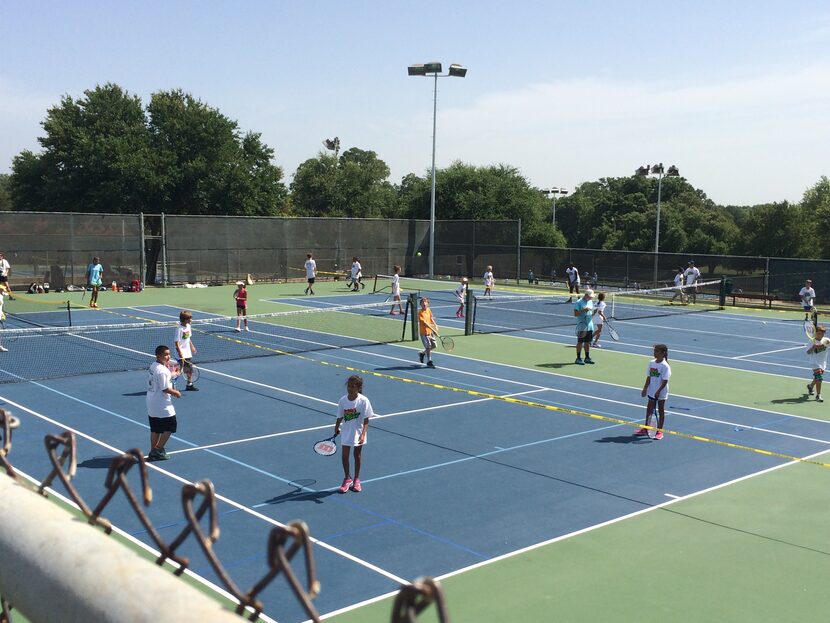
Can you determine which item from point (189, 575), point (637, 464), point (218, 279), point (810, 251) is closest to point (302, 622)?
point (189, 575)

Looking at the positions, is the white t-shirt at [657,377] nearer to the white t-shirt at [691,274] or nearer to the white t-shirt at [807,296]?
the white t-shirt at [807,296]

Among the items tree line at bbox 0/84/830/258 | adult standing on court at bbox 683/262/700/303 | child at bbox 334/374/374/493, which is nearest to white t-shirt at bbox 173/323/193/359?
child at bbox 334/374/374/493

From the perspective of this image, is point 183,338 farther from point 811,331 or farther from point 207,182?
point 207,182

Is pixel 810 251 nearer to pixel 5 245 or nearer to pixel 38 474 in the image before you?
pixel 5 245

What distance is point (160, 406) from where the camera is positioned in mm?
12797

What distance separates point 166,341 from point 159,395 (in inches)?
525

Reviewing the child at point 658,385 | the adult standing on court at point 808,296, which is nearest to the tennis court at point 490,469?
the child at point 658,385

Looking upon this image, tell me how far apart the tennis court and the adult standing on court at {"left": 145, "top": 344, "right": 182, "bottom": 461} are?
51cm

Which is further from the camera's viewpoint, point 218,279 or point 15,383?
point 218,279

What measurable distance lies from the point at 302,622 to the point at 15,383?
1352 centimetres

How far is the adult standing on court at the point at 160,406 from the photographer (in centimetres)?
1280

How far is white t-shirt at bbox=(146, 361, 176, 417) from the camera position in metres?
12.8

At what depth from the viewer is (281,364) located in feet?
73.0

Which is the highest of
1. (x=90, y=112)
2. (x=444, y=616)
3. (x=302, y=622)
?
(x=90, y=112)
